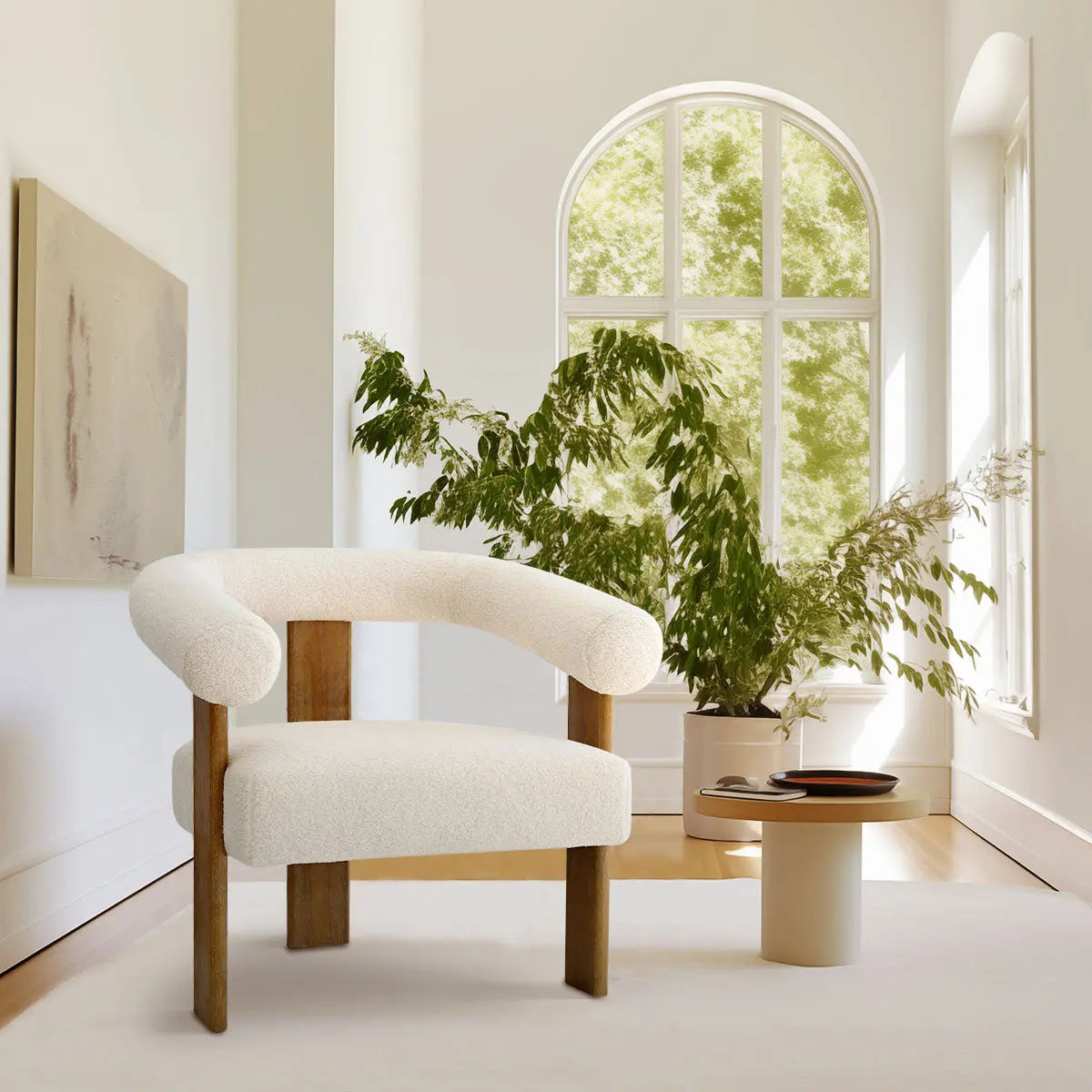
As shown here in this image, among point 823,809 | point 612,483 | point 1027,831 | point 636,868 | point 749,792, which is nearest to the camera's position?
point 823,809

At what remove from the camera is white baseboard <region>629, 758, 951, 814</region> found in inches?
187

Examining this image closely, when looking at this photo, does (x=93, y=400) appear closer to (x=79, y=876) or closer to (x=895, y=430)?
(x=79, y=876)

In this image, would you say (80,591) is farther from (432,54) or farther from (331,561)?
(432,54)

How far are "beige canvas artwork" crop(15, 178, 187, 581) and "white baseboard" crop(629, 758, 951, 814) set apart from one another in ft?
7.06

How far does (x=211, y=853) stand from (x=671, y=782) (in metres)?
3.16

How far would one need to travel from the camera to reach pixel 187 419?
335 cm

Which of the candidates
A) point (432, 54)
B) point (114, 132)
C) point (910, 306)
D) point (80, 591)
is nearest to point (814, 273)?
point (910, 306)

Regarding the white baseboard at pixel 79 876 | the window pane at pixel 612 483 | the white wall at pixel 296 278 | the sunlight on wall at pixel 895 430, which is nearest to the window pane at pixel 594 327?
the window pane at pixel 612 483

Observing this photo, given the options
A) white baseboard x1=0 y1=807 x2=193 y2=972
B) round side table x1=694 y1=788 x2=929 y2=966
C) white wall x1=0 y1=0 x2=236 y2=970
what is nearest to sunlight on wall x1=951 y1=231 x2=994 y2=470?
white wall x1=0 y1=0 x2=236 y2=970

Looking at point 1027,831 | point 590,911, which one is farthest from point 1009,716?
point 590,911

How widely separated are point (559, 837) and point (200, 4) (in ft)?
8.58

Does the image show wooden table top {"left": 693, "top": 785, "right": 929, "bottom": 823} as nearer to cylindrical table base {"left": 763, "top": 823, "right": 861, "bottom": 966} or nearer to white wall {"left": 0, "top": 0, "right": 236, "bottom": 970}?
cylindrical table base {"left": 763, "top": 823, "right": 861, "bottom": 966}

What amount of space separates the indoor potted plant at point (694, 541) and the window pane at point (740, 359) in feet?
3.52

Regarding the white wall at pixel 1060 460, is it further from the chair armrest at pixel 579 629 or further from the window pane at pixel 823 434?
the chair armrest at pixel 579 629
